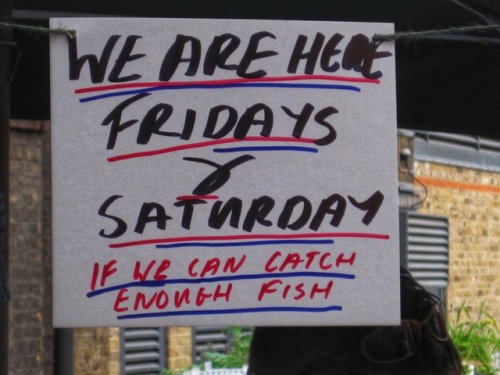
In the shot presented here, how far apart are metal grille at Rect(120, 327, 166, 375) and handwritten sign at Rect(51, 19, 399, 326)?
7.17 meters

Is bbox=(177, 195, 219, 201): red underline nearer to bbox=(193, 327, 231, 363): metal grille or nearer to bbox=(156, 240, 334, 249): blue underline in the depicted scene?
bbox=(156, 240, 334, 249): blue underline

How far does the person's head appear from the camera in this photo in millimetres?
2631

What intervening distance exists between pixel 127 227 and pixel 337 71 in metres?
0.49

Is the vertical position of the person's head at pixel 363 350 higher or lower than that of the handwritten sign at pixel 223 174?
lower

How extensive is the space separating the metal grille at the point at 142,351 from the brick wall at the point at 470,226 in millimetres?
3223

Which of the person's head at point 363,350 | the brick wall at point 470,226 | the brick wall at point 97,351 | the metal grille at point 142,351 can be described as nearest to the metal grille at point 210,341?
the metal grille at point 142,351

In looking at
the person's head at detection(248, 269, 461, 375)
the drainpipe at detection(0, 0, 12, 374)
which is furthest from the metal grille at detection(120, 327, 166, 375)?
the person's head at detection(248, 269, 461, 375)

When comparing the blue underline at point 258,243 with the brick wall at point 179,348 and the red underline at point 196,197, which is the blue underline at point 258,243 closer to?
the red underline at point 196,197

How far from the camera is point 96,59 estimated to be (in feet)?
8.34

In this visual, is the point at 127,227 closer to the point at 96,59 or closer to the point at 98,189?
the point at 98,189

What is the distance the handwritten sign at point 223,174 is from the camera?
8.20ft

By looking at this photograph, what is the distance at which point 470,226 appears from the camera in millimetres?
13289

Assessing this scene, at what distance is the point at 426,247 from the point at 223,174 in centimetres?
993

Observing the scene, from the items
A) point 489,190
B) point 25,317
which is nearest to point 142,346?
point 25,317
